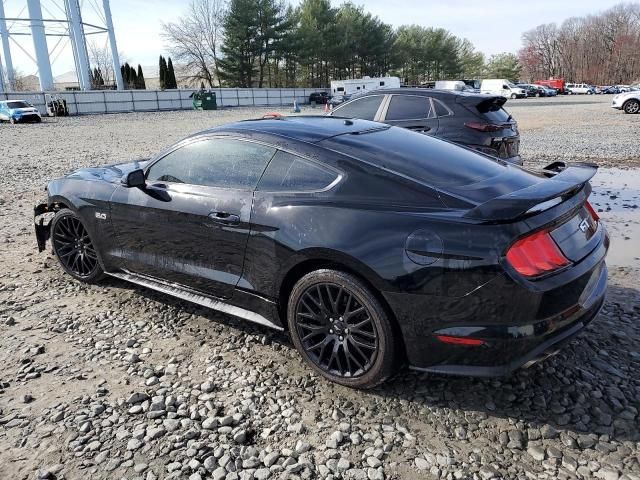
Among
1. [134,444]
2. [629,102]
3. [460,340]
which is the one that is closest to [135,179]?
[134,444]

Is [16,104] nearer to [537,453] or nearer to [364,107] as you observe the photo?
[364,107]

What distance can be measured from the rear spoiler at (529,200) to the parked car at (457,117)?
387 centimetres

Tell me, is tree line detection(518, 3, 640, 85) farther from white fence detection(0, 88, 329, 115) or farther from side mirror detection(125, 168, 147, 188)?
side mirror detection(125, 168, 147, 188)

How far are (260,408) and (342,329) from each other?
656mm

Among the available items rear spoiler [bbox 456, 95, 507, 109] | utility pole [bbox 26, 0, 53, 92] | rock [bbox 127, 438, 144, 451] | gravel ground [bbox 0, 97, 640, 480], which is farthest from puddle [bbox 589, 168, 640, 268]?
utility pole [bbox 26, 0, 53, 92]

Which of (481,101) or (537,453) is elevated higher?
(481,101)

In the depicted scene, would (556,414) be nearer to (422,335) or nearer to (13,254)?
(422,335)

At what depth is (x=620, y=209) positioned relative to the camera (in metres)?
6.86

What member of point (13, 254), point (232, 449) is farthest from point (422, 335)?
point (13, 254)

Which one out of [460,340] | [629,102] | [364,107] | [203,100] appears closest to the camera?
[460,340]

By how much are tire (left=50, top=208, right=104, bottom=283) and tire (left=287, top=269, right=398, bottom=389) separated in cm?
231

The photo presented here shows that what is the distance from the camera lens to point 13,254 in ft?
18.6

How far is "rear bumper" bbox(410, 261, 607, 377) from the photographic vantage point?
249 centimetres

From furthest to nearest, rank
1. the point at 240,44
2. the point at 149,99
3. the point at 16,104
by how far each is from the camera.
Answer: the point at 240,44, the point at 149,99, the point at 16,104
